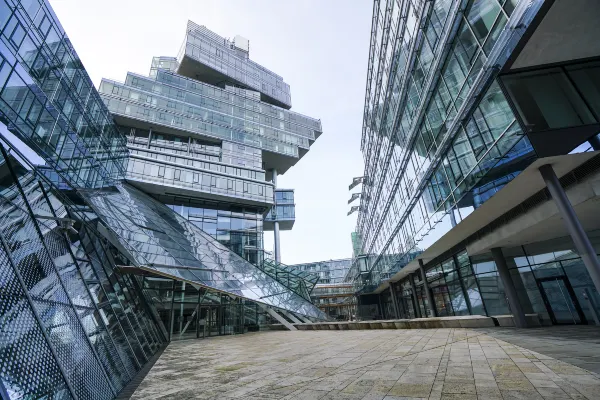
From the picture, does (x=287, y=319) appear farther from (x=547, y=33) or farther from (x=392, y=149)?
(x=547, y=33)

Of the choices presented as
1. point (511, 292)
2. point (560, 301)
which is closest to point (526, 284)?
point (560, 301)

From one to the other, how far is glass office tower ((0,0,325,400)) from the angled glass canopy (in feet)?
0.49

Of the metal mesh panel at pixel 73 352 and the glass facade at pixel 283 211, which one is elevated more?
the glass facade at pixel 283 211

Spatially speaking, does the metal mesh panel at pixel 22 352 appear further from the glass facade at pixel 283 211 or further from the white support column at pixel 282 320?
the glass facade at pixel 283 211

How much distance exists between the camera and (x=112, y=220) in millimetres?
15938

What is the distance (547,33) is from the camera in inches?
304

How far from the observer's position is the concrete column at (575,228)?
7.34 m

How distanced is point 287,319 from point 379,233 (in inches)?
547

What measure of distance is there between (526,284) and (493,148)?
10.2 meters

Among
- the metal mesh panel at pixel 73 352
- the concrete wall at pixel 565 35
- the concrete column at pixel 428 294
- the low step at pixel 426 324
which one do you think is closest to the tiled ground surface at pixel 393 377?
the metal mesh panel at pixel 73 352

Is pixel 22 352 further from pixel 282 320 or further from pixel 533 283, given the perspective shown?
pixel 282 320

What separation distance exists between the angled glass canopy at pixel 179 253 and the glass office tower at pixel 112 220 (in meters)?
0.15

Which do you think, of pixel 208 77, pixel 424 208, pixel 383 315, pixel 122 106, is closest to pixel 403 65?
pixel 424 208

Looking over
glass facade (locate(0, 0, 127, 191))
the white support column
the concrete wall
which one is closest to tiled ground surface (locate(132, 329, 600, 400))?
the concrete wall
